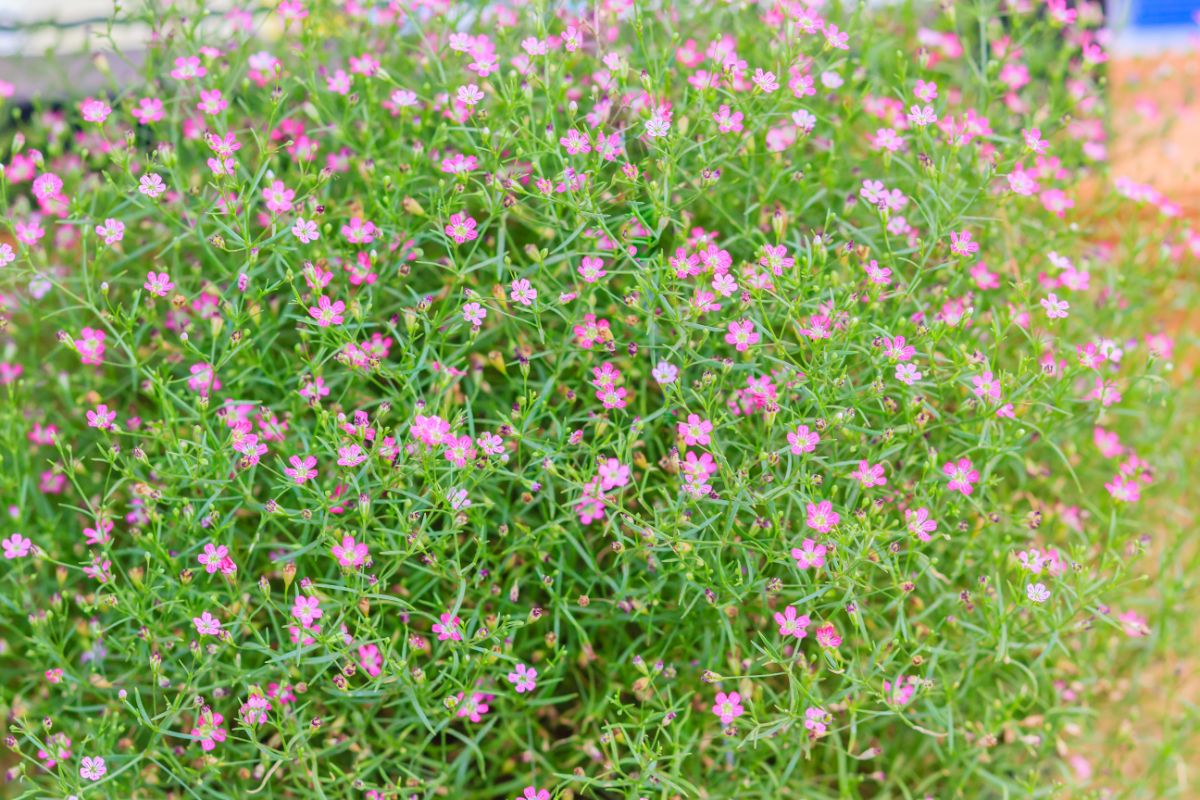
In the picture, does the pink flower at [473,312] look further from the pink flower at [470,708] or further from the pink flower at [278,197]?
the pink flower at [470,708]

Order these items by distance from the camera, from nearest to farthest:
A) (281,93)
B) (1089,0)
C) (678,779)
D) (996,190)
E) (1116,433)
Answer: (678,779) → (281,93) → (996,190) → (1116,433) → (1089,0)

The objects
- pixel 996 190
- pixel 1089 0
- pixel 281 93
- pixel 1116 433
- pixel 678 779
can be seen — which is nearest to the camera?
pixel 678 779

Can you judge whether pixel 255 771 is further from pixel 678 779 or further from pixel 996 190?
pixel 996 190

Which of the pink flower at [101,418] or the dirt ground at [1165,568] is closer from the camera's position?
the pink flower at [101,418]

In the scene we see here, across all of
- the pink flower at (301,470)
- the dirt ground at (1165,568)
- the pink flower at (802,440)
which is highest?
the pink flower at (301,470)

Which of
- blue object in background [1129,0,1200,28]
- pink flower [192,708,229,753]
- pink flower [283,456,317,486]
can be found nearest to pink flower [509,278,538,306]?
pink flower [283,456,317,486]

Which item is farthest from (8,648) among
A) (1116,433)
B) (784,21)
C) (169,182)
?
(1116,433)

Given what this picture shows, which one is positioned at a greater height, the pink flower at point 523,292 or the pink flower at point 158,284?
the pink flower at point 158,284

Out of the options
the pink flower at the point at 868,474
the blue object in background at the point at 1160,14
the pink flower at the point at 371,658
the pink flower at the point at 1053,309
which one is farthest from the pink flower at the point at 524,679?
the blue object in background at the point at 1160,14
